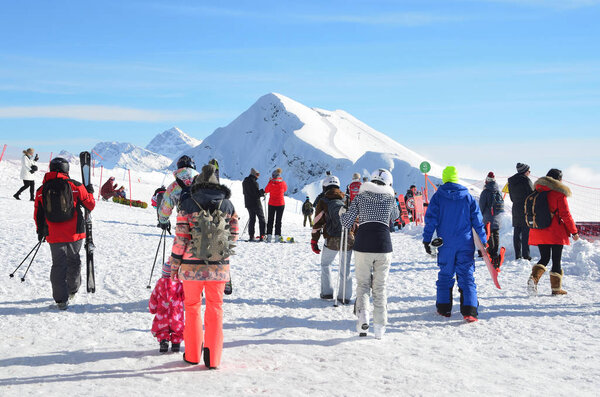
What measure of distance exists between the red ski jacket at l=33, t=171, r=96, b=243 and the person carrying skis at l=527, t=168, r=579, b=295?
665 centimetres

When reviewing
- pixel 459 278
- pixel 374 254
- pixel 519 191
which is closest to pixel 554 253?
pixel 459 278

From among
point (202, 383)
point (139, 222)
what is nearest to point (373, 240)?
point (202, 383)

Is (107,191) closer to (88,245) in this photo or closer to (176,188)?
(88,245)

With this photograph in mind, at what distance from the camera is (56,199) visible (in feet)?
21.5

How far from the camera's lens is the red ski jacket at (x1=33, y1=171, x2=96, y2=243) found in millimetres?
6664

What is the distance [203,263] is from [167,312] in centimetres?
88

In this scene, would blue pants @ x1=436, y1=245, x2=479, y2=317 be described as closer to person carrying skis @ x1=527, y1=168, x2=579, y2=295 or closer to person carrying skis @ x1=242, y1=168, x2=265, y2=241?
person carrying skis @ x1=527, y1=168, x2=579, y2=295

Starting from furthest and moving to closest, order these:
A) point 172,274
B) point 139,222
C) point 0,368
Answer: point 139,222 → point 172,274 → point 0,368

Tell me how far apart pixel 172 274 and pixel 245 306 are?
2585 mm

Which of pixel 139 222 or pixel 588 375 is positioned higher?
pixel 139 222

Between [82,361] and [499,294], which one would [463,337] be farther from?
[82,361]

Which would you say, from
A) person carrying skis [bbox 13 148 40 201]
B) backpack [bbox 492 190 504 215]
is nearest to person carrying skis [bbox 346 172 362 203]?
backpack [bbox 492 190 504 215]

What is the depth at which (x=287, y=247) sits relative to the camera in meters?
13.9

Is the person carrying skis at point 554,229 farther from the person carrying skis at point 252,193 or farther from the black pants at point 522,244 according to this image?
the person carrying skis at point 252,193
